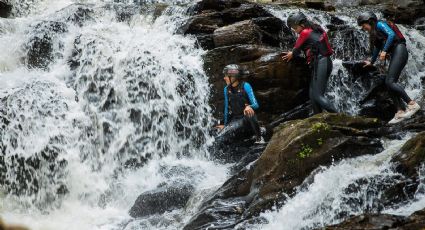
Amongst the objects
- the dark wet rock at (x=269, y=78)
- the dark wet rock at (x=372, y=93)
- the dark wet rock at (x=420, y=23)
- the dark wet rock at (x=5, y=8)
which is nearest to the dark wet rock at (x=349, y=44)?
the dark wet rock at (x=372, y=93)

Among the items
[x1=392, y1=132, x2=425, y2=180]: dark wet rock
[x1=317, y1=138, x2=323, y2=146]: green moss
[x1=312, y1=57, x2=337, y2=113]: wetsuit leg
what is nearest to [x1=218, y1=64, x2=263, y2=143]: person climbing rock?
[x1=312, y1=57, x2=337, y2=113]: wetsuit leg

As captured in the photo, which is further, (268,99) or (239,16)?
(239,16)

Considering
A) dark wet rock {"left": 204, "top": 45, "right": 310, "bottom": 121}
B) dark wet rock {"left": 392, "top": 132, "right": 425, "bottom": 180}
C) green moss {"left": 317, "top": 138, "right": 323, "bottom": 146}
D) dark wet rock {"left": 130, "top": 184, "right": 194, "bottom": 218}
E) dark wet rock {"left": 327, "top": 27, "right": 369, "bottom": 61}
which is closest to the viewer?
dark wet rock {"left": 392, "top": 132, "right": 425, "bottom": 180}

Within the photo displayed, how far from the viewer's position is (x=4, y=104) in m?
11.3

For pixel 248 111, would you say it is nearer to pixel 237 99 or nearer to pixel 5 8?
pixel 237 99

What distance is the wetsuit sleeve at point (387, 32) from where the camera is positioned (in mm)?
10258

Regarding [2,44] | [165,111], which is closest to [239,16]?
[165,111]

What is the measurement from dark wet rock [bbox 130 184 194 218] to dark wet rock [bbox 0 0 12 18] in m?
13.2

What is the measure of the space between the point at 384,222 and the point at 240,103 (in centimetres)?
556

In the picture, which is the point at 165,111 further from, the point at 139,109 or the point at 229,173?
the point at 229,173

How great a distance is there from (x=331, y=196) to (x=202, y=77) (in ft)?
21.4

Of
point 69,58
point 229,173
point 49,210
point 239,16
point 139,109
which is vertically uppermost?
point 239,16

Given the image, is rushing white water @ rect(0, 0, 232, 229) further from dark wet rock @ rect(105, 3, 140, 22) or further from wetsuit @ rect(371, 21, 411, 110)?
wetsuit @ rect(371, 21, 411, 110)

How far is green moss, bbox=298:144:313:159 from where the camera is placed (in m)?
7.79
